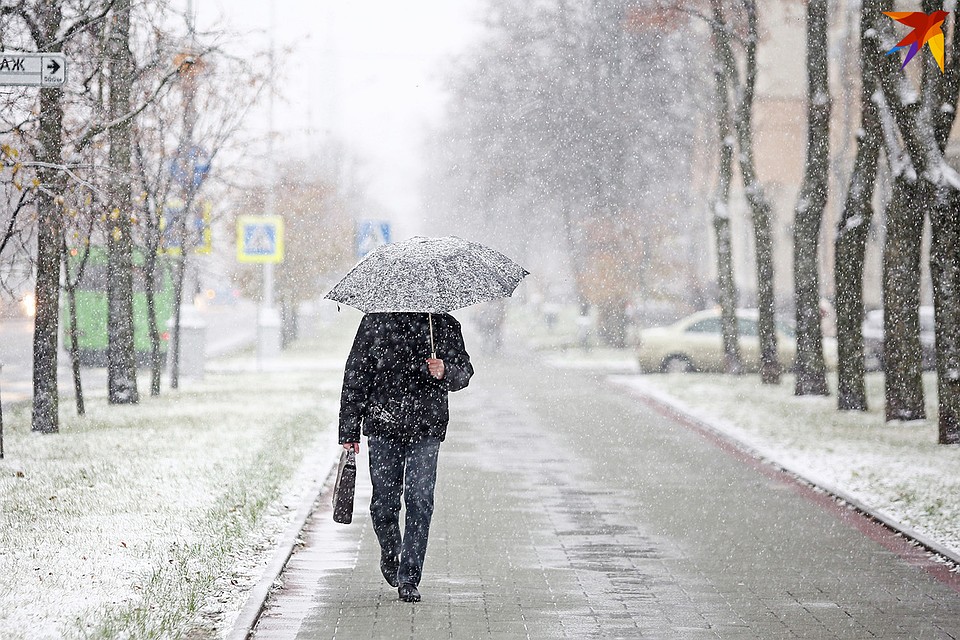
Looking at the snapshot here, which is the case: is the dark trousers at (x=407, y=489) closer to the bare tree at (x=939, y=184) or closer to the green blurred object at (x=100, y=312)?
the bare tree at (x=939, y=184)

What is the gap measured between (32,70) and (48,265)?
6.18m

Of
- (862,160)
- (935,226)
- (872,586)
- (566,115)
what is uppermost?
(566,115)

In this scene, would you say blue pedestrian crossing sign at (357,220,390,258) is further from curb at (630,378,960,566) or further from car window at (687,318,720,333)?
car window at (687,318,720,333)

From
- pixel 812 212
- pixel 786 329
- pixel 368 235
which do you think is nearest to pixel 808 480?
pixel 812 212

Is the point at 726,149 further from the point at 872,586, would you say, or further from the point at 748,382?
the point at 872,586

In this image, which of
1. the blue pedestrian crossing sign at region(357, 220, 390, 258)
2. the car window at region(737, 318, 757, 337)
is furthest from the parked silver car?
the blue pedestrian crossing sign at region(357, 220, 390, 258)

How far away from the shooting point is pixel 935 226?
14.7 m

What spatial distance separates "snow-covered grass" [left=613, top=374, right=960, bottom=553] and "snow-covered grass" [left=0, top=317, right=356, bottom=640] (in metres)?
4.75

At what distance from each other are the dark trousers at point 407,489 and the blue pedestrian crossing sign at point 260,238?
63.1ft

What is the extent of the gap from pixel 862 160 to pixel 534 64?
780 inches

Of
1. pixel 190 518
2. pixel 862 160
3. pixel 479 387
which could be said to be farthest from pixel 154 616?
pixel 479 387

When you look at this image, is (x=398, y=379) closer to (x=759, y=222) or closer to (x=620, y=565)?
(x=620, y=565)

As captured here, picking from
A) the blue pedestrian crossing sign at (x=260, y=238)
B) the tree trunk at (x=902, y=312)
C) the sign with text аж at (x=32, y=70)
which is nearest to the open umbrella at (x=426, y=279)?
the sign with text аж at (x=32, y=70)

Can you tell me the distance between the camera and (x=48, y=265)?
52.3ft
